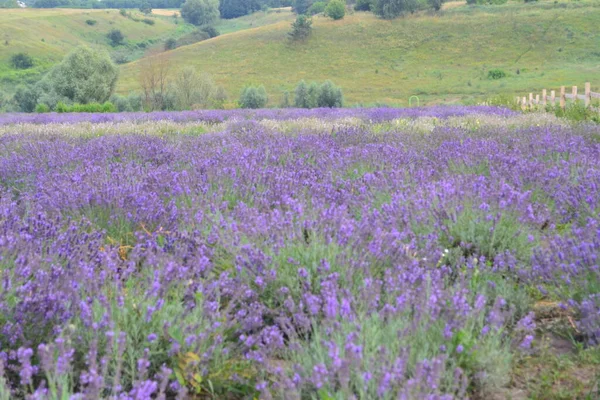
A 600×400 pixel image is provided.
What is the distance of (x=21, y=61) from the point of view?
240ft

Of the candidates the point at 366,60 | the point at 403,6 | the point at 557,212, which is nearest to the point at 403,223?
the point at 557,212

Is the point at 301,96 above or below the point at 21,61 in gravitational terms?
below

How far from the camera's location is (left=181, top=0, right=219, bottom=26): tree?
117750mm

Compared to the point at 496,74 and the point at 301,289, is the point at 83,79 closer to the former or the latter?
the point at 301,289

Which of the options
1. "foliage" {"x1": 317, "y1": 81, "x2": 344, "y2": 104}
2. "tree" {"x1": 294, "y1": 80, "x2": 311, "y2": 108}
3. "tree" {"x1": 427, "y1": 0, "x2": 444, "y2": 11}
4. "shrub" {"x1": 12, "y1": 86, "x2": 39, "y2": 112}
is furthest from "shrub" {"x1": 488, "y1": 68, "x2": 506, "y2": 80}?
"shrub" {"x1": 12, "y1": 86, "x2": 39, "y2": 112}

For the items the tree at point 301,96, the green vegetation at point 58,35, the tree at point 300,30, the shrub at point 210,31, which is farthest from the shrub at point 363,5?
the tree at point 301,96

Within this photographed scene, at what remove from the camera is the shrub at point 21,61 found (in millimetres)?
72625

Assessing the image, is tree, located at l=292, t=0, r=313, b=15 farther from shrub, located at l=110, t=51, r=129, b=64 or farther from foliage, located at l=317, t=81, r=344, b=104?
foliage, located at l=317, t=81, r=344, b=104

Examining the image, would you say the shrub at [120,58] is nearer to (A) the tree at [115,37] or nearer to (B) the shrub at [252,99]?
(A) the tree at [115,37]

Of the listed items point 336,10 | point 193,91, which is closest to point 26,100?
point 193,91

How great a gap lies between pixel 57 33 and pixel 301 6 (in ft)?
138

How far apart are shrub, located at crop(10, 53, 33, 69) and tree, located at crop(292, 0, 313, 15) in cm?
4499

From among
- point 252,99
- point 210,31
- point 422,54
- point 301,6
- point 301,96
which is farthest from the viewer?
point 301,6

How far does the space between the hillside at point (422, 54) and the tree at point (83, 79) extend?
15833mm
